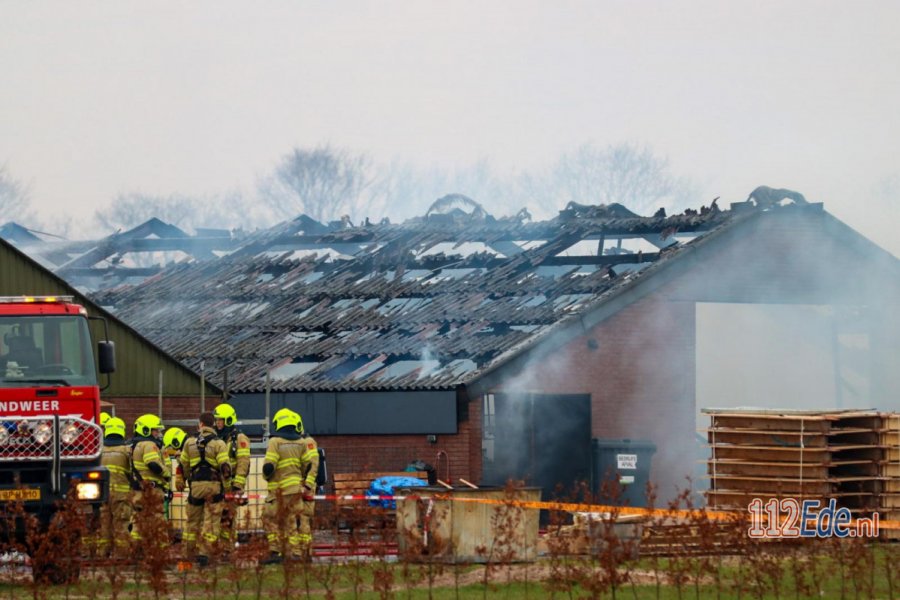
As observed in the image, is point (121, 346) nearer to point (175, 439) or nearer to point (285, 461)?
point (175, 439)

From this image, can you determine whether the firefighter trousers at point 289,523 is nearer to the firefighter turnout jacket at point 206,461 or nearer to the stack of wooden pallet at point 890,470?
the firefighter turnout jacket at point 206,461

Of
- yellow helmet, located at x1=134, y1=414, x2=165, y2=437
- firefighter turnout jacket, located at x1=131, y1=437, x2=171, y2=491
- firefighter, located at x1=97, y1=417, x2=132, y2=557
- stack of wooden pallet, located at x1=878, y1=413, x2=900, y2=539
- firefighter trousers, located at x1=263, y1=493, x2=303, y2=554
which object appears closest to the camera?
firefighter trousers, located at x1=263, y1=493, x2=303, y2=554

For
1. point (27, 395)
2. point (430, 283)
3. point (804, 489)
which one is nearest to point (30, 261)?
point (430, 283)

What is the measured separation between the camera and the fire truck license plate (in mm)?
16047

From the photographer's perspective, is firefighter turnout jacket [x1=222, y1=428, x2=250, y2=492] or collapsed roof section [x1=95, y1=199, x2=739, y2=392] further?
collapsed roof section [x1=95, y1=199, x2=739, y2=392]

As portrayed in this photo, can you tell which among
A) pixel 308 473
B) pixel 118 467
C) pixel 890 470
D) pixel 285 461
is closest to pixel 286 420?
pixel 285 461

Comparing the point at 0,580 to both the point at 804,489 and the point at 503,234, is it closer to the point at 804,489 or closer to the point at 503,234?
the point at 804,489

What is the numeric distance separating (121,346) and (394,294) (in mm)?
6588

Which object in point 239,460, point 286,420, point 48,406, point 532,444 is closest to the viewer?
point 48,406

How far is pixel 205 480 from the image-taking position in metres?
18.4

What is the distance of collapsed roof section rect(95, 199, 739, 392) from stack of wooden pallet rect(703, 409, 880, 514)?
5806 mm

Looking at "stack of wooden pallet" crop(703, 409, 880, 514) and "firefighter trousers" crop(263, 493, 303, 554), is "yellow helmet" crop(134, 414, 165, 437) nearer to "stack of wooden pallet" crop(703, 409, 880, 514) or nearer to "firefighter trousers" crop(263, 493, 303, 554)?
"firefighter trousers" crop(263, 493, 303, 554)

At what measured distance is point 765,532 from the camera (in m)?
19.1

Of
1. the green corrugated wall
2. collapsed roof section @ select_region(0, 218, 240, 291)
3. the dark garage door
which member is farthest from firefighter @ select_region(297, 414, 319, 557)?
collapsed roof section @ select_region(0, 218, 240, 291)
